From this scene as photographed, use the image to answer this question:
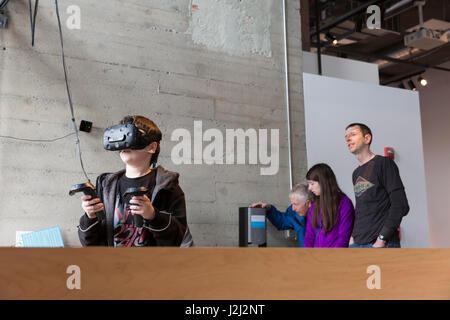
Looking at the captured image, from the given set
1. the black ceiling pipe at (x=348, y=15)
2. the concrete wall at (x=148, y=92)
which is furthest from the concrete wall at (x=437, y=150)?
the concrete wall at (x=148, y=92)

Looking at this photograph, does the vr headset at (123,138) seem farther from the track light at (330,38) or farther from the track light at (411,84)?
the track light at (411,84)

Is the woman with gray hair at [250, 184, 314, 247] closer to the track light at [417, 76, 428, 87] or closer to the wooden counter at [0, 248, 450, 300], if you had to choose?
the wooden counter at [0, 248, 450, 300]

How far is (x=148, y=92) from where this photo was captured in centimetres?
363

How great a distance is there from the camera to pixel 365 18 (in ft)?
21.9

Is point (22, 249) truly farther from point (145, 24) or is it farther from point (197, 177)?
point (145, 24)

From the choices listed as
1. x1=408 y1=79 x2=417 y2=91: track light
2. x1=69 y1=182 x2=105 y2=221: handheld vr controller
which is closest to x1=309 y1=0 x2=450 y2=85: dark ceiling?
x1=408 y1=79 x2=417 y2=91: track light

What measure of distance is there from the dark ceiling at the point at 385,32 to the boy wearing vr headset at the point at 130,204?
12.2ft

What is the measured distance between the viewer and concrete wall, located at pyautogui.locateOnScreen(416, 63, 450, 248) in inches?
344

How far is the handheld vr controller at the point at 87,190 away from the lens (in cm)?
172

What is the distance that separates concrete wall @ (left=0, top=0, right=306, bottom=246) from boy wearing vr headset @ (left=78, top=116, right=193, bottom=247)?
0.96m

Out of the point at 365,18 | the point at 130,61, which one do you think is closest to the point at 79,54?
the point at 130,61

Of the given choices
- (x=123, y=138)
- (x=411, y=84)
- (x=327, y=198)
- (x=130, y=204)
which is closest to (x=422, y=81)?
(x=411, y=84)

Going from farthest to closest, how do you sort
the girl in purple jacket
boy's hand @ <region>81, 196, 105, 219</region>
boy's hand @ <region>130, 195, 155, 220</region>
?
the girl in purple jacket < boy's hand @ <region>81, 196, 105, 219</region> < boy's hand @ <region>130, 195, 155, 220</region>

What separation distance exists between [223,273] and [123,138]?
5.39 feet
